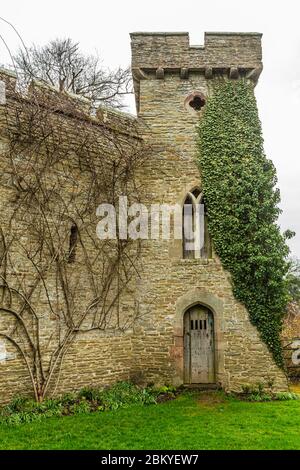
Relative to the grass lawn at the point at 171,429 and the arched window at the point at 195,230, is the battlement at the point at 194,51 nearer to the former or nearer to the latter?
the arched window at the point at 195,230

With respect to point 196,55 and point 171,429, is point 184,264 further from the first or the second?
point 196,55

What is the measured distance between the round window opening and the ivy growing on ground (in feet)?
0.89

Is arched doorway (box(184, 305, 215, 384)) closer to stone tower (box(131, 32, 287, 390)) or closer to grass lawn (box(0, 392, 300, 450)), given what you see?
stone tower (box(131, 32, 287, 390))

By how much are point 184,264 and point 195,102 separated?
456cm

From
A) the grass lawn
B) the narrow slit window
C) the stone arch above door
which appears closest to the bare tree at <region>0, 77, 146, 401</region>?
the narrow slit window

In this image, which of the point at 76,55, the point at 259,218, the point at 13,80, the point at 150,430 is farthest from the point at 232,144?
the point at 76,55

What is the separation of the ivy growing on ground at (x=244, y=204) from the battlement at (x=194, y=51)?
638 mm

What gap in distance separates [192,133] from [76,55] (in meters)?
12.4

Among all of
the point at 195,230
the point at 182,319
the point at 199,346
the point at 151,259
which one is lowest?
the point at 199,346

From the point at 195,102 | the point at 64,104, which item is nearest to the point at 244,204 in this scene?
the point at 195,102

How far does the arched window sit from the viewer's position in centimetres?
1016

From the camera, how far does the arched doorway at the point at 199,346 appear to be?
379 inches

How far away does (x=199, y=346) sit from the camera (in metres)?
9.73

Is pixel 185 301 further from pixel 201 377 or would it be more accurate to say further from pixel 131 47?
pixel 131 47
